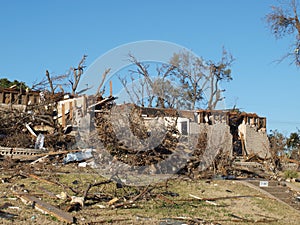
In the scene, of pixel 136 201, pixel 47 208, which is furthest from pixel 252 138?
pixel 47 208

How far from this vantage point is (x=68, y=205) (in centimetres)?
691

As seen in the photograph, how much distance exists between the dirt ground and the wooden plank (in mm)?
71

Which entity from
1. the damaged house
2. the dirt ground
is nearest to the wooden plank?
the dirt ground

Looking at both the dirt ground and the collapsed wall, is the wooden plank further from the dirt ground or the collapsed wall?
the collapsed wall

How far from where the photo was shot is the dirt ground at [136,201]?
6.61 m

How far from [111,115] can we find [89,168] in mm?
1654

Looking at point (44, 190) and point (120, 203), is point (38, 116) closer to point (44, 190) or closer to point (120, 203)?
point (44, 190)

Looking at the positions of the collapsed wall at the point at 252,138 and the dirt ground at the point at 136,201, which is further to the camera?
the collapsed wall at the point at 252,138

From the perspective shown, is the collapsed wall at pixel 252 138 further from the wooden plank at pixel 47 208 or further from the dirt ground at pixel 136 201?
the wooden plank at pixel 47 208

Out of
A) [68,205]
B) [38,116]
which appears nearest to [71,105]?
[38,116]

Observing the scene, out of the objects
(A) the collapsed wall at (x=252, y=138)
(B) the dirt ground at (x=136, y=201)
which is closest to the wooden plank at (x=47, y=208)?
A: (B) the dirt ground at (x=136, y=201)

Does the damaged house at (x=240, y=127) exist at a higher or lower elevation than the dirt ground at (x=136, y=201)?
higher

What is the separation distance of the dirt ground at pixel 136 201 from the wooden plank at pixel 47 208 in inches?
2.8

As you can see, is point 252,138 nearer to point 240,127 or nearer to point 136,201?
point 240,127
